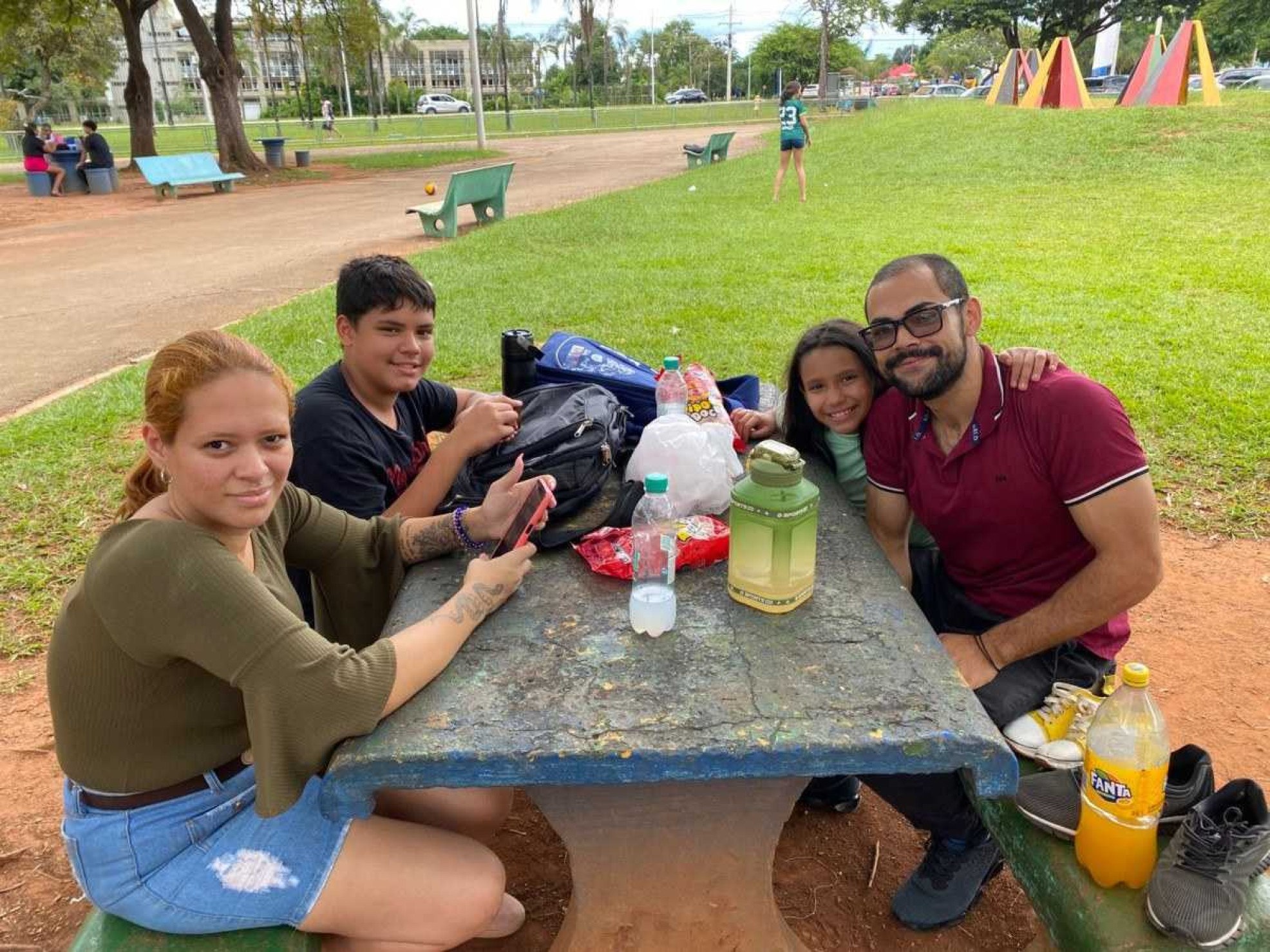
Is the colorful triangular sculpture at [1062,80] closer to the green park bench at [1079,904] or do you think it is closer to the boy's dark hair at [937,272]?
the boy's dark hair at [937,272]

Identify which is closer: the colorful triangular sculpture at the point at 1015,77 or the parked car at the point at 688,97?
the colorful triangular sculpture at the point at 1015,77

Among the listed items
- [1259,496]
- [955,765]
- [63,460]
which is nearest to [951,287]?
[955,765]

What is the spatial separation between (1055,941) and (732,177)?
57.2ft

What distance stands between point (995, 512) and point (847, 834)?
3.69ft

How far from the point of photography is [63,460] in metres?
5.33

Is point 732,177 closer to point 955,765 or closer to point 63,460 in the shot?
point 63,460

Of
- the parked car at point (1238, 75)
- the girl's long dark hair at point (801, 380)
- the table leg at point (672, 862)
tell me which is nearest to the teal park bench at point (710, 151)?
the girl's long dark hair at point (801, 380)

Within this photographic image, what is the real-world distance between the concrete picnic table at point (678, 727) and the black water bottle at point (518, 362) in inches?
42.9

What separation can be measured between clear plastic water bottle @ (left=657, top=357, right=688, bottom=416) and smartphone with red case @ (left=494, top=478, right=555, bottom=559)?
712 mm

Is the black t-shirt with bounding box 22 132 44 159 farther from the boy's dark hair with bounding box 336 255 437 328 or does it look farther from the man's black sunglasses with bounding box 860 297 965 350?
the man's black sunglasses with bounding box 860 297 965 350

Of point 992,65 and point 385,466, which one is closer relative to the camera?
point 385,466

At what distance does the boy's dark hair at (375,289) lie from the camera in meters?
2.82

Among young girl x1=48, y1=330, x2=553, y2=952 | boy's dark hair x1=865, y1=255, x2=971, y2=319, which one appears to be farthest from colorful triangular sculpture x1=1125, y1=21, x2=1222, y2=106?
young girl x1=48, y1=330, x2=553, y2=952

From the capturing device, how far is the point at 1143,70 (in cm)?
2189
